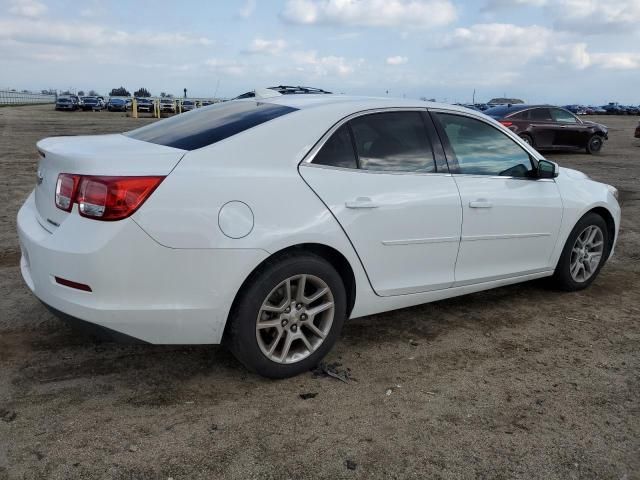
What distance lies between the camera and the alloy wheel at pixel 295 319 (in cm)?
324

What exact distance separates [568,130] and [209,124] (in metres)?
16.2

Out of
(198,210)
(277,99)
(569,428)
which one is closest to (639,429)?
(569,428)

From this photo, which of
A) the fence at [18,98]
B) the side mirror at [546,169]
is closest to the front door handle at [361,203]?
the side mirror at [546,169]

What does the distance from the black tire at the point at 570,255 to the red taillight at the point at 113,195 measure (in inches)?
138

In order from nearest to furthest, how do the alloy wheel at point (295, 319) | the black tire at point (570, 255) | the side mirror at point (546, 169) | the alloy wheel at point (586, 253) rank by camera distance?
the alloy wheel at point (295, 319) < the side mirror at point (546, 169) < the black tire at point (570, 255) < the alloy wheel at point (586, 253)

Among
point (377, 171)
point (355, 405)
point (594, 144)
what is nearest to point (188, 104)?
point (594, 144)

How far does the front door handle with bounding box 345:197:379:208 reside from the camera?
339 cm

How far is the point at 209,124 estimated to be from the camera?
3543mm

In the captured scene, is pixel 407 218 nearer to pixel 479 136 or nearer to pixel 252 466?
pixel 479 136

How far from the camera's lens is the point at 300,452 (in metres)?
2.72

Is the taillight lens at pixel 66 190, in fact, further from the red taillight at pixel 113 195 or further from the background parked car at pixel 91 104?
the background parked car at pixel 91 104

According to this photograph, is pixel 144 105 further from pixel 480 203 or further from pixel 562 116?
pixel 480 203

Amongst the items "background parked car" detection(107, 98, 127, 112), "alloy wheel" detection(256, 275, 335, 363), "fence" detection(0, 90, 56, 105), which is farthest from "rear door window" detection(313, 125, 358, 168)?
"fence" detection(0, 90, 56, 105)

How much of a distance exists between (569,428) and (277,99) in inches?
105
